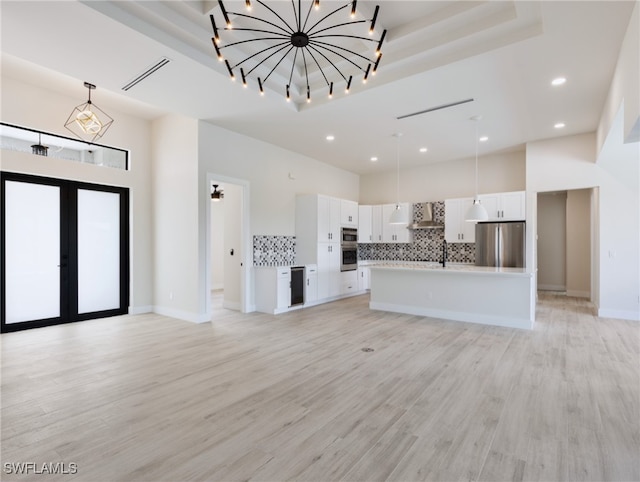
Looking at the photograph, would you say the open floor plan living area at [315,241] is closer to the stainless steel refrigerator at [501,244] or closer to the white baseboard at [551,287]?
the stainless steel refrigerator at [501,244]

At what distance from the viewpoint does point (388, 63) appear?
380 centimetres

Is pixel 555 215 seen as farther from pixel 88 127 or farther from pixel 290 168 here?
pixel 88 127

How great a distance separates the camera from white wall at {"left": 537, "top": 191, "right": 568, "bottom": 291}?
8.52 m

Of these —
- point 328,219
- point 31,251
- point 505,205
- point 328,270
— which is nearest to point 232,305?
point 328,270

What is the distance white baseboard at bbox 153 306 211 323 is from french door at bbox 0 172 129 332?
0.65 metres

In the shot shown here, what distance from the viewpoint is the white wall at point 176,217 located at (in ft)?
18.0

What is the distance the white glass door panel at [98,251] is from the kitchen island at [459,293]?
15.9 feet

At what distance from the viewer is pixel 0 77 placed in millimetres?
4574

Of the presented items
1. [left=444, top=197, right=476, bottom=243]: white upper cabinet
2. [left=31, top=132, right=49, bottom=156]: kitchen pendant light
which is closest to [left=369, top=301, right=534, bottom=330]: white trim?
[left=444, top=197, right=476, bottom=243]: white upper cabinet

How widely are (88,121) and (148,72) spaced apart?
7.46 feet

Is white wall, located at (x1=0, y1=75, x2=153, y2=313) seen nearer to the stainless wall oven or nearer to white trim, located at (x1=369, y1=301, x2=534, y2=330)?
the stainless wall oven

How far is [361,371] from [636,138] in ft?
12.1

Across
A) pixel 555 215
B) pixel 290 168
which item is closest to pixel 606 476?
pixel 290 168

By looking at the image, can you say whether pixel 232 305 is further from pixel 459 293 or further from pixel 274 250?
pixel 459 293
